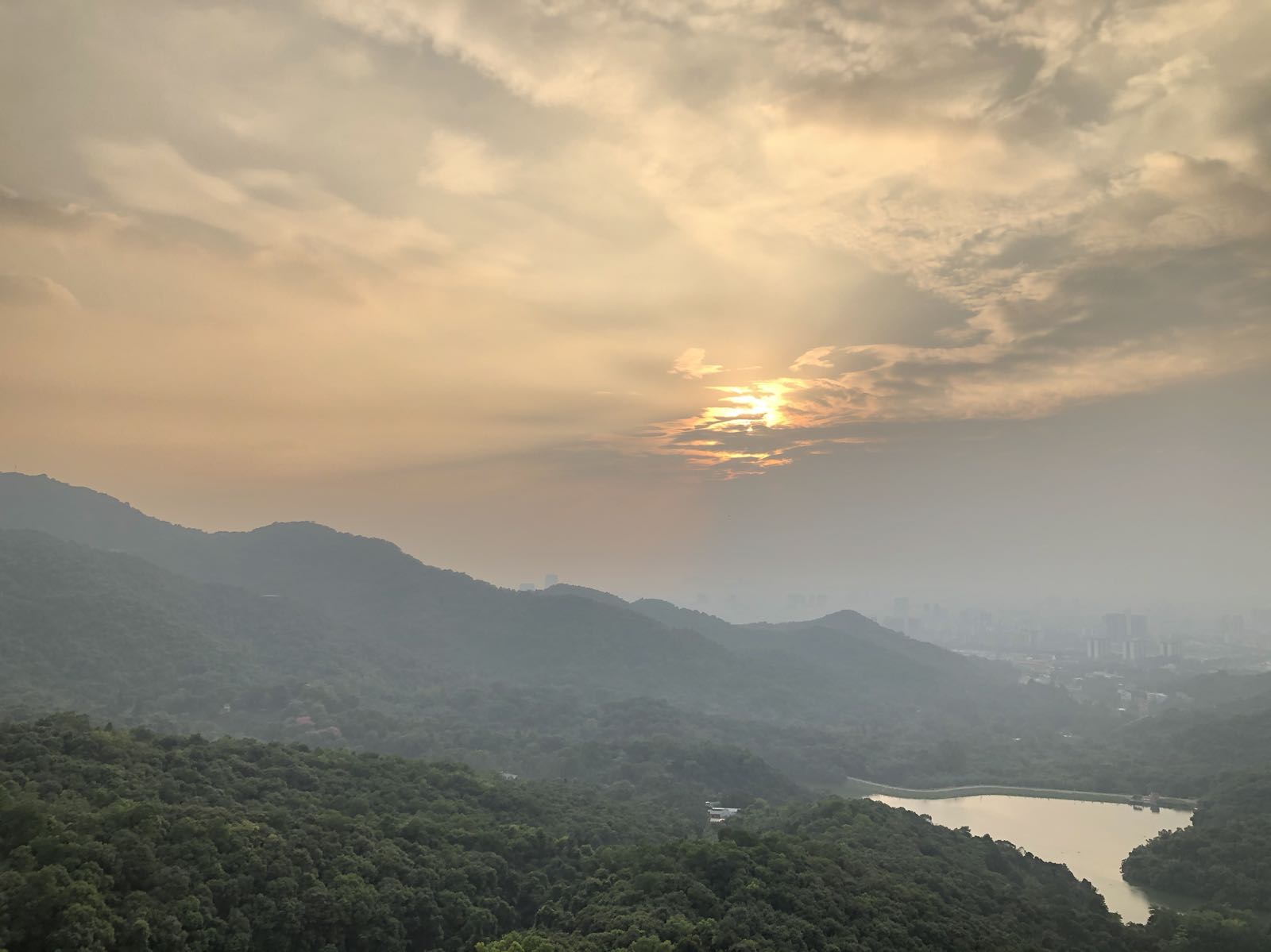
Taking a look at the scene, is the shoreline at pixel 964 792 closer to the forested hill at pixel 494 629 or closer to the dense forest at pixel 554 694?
the dense forest at pixel 554 694

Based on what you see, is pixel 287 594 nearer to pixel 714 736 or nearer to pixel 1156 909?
pixel 714 736

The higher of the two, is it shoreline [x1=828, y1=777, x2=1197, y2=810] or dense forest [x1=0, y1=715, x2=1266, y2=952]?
dense forest [x1=0, y1=715, x2=1266, y2=952]

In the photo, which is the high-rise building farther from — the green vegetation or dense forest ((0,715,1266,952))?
the green vegetation

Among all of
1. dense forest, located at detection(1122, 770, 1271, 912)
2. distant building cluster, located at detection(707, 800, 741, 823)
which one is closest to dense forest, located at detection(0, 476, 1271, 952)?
dense forest, located at detection(1122, 770, 1271, 912)

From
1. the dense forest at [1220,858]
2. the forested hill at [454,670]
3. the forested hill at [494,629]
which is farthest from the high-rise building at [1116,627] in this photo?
the dense forest at [1220,858]

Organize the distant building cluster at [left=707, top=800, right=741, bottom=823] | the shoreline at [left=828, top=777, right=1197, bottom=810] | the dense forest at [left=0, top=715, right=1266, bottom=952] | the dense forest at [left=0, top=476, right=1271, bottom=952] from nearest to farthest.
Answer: the dense forest at [left=0, top=715, right=1266, bottom=952] → the dense forest at [left=0, top=476, right=1271, bottom=952] → the distant building cluster at [left=707, top=800, right=741, bottom=823] → the shoreline at [left=828, top=777, right=1197, bottom=810]

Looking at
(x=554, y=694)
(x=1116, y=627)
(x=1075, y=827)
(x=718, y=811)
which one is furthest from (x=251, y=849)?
(x=1116, y=627)
